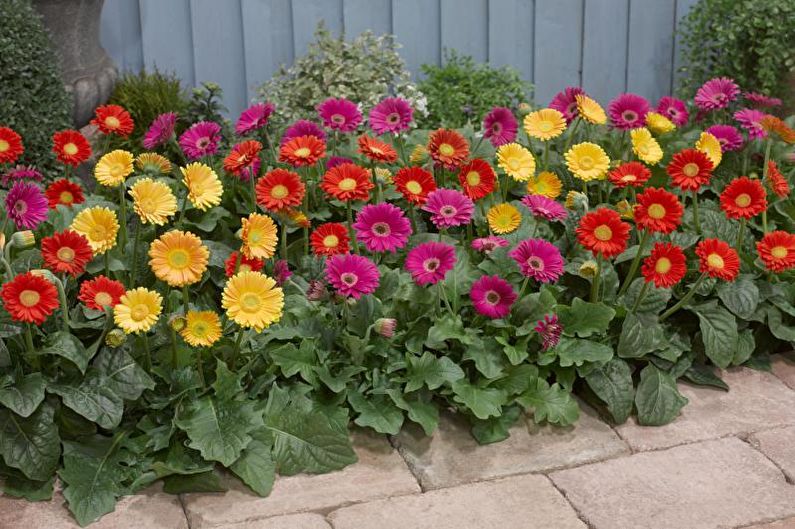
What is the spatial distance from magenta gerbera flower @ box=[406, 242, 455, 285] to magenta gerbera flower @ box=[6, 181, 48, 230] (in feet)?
3.06

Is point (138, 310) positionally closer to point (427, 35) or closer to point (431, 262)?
point (431, 262)

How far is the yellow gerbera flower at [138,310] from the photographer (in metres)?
2.44

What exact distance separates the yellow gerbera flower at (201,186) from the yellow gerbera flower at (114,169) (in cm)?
19

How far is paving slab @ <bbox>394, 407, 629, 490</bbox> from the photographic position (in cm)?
271

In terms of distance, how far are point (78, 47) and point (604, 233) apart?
2.89 m

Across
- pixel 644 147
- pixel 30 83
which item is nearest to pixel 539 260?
pixel 644 147

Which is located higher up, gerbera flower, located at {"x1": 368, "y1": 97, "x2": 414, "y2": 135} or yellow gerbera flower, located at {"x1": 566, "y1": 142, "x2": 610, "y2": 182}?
gerbera flower, located at {"x1": 368, "y1": 97, "x2": 414, "y2": 135}

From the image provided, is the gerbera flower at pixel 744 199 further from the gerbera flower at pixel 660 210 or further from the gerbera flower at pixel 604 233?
the gerbera flower at pixel 604 233

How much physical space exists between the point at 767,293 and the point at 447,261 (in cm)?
109

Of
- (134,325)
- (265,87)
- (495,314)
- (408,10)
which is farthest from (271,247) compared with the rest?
(408,10)

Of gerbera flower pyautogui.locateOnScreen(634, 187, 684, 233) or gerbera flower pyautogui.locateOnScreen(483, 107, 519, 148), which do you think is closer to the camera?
gerbera flower pyautogui.locateOnScreen(634, 187, 684, 233)

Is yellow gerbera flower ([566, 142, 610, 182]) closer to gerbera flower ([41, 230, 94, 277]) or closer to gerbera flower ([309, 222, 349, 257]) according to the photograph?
gerbera flower ([309, 222, 349, 257])

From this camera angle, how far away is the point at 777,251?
3.01 meters

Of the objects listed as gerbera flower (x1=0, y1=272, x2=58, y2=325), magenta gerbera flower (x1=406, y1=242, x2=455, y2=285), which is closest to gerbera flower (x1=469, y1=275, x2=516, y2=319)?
magenta gerbera flower (x1=406, y1=242, x2=455, y2=285)
